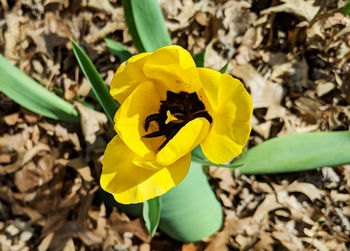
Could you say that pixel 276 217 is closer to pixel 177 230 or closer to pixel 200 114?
pixel 177 230

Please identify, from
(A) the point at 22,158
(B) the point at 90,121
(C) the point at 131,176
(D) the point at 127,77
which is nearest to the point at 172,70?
(D) the point at 127,77

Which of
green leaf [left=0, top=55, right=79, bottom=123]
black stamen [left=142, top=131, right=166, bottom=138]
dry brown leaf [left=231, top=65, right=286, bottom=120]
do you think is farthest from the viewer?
dry brown leaf [left=231, top=65, right=286, bottom=120]

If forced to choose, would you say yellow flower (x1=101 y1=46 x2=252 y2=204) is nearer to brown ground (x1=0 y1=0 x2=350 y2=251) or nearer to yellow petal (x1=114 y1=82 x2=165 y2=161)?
yellow petal (x1=114 y1=82 x2=165 y2=161)

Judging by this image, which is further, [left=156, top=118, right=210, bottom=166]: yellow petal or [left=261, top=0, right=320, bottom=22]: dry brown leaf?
[left=261, top=0, right=320, bottom=22]: dry brown leaf

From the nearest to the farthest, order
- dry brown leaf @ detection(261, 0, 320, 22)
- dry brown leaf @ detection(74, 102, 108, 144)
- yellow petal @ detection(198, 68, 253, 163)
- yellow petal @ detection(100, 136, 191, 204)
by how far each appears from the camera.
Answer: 1. yellow petal @ detection(198, 68, 253, 163)
2. yellow petal @ detection(100, 136, 191, 204)
3. dry brown leaf @ detection(74, 102, 108, 144)
4. dry brown leaf @ detection(261, 0, 320, 22)

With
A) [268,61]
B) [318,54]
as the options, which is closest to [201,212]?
[268,61]

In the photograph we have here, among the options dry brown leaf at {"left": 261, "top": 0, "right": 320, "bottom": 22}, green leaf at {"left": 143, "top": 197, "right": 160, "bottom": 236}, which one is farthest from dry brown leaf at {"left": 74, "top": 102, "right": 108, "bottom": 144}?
dry brown leaf at {"left": 261, "top": 0, "right": 320, "bottom": 22}
